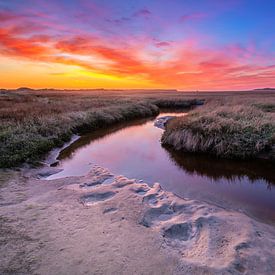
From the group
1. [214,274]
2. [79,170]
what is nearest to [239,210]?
[214,274]

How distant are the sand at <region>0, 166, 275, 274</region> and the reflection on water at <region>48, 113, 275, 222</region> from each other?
1.43 m

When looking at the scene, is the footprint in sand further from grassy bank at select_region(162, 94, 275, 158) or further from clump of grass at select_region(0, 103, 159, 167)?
grassy bank at select_region(162, 94, 275, 158)

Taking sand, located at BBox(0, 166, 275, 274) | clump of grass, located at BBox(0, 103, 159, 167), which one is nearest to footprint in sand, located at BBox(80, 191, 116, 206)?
sand, located at BBox(0, 166, 275, 274)

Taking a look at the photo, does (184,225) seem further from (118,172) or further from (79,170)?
(79,170)

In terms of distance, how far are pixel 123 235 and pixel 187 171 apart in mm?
6503

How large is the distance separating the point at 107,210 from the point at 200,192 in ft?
12.4

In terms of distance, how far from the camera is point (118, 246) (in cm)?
510

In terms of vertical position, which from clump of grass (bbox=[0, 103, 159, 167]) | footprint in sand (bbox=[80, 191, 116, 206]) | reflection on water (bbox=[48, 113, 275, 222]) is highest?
clump of grass (bbox=[0, 103, 159, 167])

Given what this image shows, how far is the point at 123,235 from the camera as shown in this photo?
5531mm

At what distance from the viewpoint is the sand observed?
178 inches

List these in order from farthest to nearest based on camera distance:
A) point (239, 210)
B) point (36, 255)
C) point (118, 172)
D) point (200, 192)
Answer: point (118, 172)
point (200, 192)
point (239, 210)
point (36, 255)

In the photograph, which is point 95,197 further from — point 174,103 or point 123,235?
point 174,103

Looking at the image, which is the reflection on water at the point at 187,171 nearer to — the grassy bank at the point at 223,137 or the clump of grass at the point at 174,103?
the grassy bank at the point at 223,137

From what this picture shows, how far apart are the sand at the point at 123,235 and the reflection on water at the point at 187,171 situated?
4.70 feet
